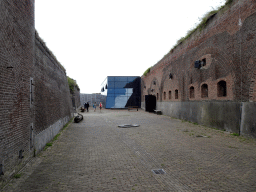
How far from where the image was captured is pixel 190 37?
16625 millimetres

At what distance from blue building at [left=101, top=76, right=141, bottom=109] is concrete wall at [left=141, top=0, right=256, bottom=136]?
71.6ft

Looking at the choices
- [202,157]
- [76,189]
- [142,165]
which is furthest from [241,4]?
[76,189]

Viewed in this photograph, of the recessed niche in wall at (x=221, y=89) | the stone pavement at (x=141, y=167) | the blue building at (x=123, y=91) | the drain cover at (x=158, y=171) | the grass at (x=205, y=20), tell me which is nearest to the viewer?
the stone pavement at (x=141, y=167)

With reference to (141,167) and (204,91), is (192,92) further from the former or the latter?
(141,167)

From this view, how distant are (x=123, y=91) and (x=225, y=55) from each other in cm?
3026

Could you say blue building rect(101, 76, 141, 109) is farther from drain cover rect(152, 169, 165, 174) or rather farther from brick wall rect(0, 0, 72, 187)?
drain cover rect(152, 169, 165, 174)

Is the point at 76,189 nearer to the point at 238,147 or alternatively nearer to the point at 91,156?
the point at 91,156

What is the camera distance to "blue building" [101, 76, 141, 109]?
132ft

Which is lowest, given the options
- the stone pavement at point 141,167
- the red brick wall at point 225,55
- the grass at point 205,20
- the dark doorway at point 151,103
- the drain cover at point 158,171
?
the drain cover at point 158,171

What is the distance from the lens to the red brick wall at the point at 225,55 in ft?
32.0

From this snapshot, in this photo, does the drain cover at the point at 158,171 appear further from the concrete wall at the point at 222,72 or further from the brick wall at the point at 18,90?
the concrete wall at the point at 222,72

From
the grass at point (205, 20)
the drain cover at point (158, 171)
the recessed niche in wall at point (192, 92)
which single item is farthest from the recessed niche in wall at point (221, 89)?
the drain cover at point (158, 171)

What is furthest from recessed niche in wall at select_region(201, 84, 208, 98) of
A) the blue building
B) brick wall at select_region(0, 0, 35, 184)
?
the blue building

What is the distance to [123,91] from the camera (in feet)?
135
